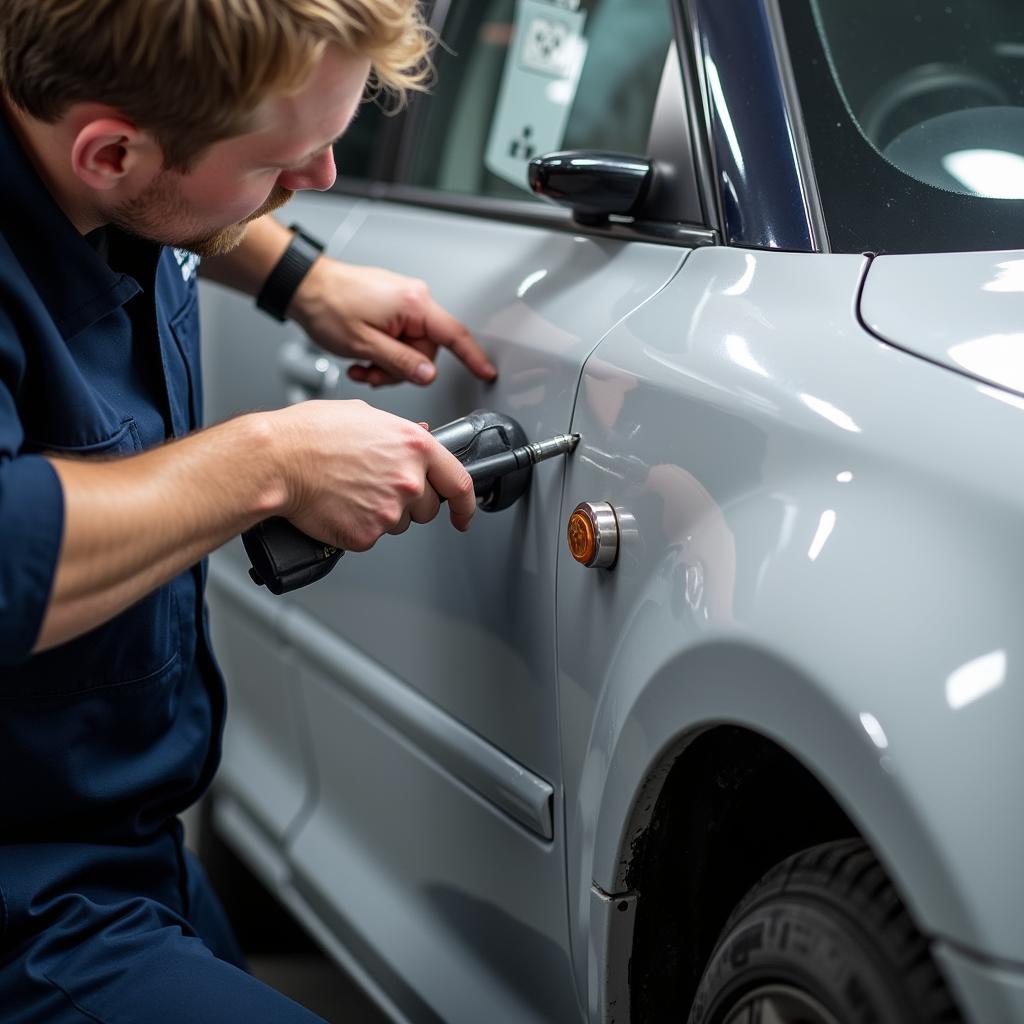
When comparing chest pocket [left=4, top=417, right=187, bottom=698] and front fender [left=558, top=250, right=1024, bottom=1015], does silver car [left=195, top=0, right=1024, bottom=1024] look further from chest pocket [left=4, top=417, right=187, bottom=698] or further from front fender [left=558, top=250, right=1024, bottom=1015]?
chest pocket [left=4, top=417, right=187, bottom=698]

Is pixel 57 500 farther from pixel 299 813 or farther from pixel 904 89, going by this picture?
pixel 299 813

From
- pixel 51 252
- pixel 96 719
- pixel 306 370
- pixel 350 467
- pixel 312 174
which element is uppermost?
pixel 312 174

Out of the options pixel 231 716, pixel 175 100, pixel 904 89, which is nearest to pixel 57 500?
pixel 175 100

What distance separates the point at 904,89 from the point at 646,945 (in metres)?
0.89

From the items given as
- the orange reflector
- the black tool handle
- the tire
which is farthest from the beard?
the tire

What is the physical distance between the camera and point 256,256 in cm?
161

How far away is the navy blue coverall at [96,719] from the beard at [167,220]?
0.15 feet

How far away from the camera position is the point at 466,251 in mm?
1564

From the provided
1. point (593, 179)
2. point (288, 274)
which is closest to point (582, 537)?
point (593, 179)

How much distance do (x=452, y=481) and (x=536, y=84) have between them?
2.36ft

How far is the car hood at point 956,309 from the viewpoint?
92 cm

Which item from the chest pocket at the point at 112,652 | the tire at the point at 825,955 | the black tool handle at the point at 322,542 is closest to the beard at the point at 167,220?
the chest pocket at the point at 112,652

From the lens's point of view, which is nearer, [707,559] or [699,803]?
[707,559]

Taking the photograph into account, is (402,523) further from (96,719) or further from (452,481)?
(96,719)
